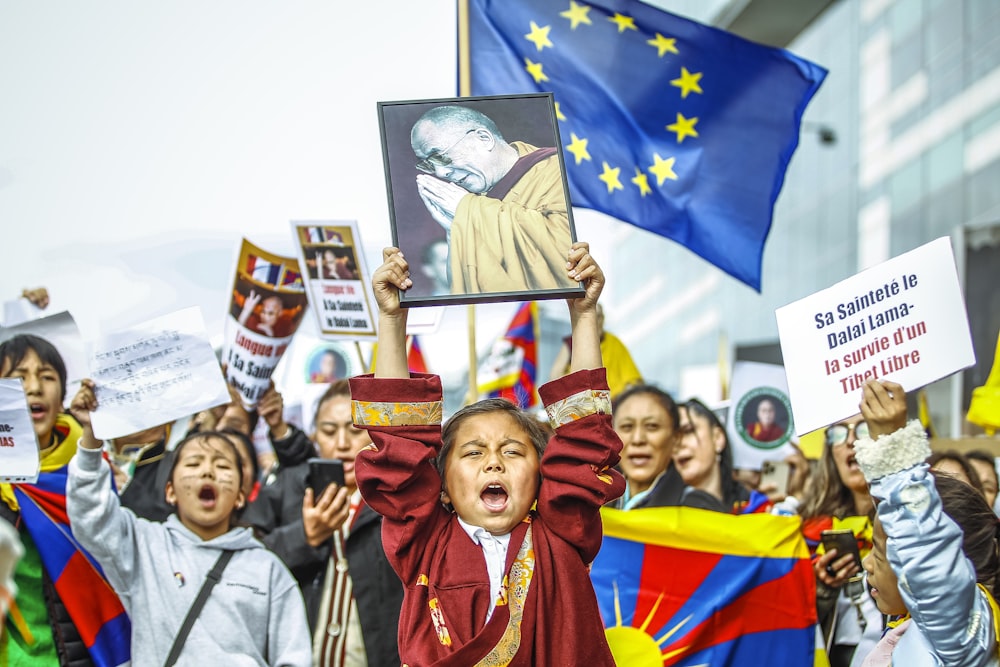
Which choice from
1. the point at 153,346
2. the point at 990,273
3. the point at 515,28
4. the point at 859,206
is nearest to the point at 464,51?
the point at 515,28

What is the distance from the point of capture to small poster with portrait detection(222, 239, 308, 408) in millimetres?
5219

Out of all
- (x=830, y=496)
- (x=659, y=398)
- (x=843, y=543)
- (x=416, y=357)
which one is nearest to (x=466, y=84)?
(x=659, y=398)

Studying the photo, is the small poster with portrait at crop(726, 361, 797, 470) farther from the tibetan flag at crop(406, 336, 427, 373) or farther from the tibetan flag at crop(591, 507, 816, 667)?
the tibetan flag at crop(591, 507, 816, 667)

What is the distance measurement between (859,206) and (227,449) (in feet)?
63.1

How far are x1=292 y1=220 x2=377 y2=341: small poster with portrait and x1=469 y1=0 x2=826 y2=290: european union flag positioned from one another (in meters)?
1.42

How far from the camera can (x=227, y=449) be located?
14.0 feet

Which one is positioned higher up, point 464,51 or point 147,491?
point 464,51

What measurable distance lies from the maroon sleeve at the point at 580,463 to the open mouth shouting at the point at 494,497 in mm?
100

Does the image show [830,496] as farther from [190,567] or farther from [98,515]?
[98,515]

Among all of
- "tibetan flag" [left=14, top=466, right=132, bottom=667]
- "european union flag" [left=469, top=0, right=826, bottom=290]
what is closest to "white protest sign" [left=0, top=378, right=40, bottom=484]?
"tibetan flag" [left=14, top=466, right=132, bottom=667]

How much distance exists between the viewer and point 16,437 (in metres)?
3.92

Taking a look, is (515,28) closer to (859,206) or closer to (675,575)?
(675,575)

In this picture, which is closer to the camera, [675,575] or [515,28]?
[675,575]

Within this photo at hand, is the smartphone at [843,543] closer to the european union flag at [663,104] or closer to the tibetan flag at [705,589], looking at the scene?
the tibetan flag at [705,589]
